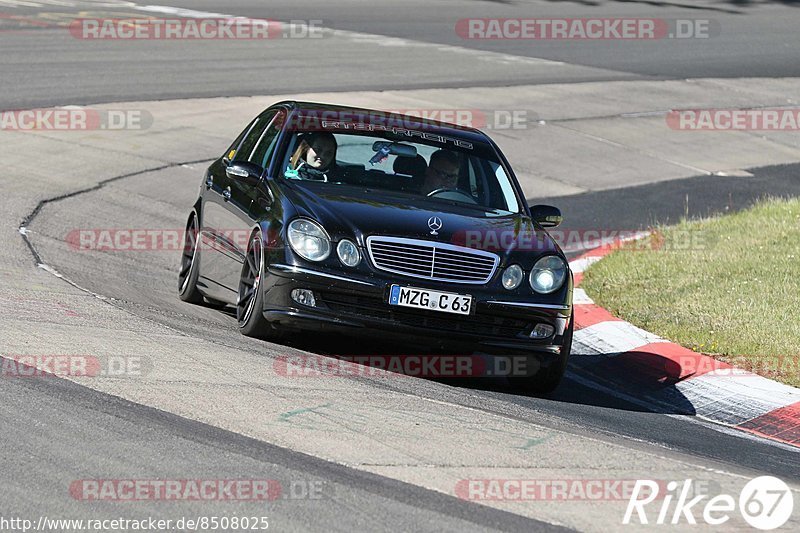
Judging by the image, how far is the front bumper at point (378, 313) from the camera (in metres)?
7.52

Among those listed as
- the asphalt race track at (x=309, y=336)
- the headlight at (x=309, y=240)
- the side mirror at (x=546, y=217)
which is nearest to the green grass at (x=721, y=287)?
the asphalt race track at (x=309, y=336)

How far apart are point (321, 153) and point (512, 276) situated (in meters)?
1.73

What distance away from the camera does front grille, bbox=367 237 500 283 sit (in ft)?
24.9

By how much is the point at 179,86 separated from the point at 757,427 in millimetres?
13041

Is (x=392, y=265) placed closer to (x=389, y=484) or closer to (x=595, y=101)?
(x=389, y=484)

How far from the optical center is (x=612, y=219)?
15102 mm

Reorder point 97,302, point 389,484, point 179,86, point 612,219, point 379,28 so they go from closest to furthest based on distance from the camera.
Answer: point 389,484
point 97,302
point 612,219
point 179,86
point 379,28

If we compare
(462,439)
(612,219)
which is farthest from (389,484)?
(612,219)

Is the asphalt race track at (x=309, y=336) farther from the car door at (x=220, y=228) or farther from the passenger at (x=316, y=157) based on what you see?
the passenger at (x=316, y=157)

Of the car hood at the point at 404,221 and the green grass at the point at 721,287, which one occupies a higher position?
the car hood at the point at 404,221

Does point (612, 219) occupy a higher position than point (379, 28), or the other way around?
point (379, 28)

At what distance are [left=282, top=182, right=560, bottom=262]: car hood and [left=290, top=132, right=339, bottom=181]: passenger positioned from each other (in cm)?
22

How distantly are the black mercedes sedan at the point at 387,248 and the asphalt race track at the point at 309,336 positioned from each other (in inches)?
12.2

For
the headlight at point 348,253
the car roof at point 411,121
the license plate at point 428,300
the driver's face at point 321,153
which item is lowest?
the license plate at point 428,300
